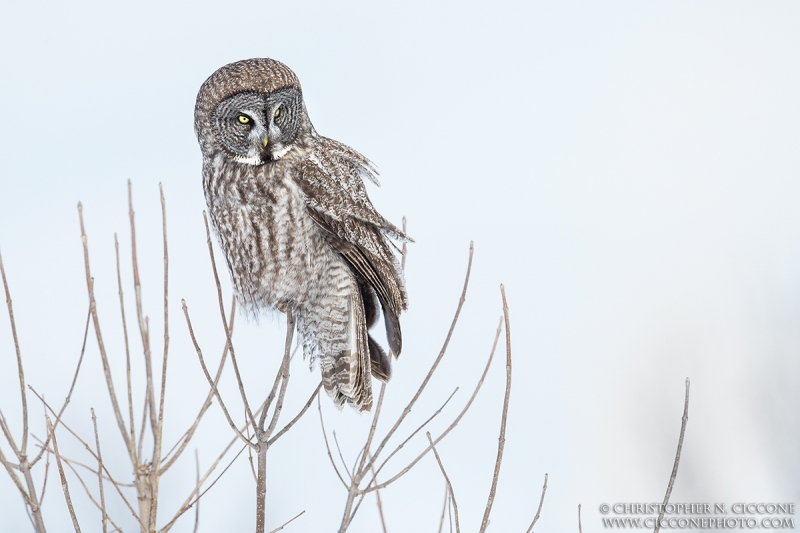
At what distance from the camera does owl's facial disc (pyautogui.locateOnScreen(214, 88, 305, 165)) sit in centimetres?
300

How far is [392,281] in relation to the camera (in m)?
3.13

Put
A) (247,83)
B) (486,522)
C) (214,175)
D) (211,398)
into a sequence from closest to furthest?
(486,522) < (211,398) < (247,83) < (214,175)

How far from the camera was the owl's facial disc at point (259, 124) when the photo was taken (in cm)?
300

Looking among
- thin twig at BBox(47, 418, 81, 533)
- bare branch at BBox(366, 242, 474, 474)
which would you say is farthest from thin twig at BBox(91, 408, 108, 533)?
bare branch at BBox(366, 242, 474, 474)

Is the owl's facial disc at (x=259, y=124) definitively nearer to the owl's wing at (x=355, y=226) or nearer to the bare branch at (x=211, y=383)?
the owl's wing at (x=355, y=226)

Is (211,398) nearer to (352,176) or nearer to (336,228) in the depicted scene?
(336,228)

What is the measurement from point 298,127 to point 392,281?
0.69 metres

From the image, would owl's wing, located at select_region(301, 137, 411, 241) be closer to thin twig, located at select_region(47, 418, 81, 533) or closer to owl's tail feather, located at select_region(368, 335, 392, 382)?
owl's tail feather, located at select_region(368, 335, 392, 382)

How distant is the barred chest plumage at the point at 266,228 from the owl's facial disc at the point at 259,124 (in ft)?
0.17

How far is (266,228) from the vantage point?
10.1 feet

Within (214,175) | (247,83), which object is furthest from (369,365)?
(247,83)

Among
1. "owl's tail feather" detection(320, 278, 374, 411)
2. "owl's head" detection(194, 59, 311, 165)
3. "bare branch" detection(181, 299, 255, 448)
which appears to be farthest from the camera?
→ "owl's tail feather" detection(320, 278, 374, 411)

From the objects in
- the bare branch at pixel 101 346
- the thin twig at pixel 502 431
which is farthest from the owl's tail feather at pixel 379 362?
the bare branch at pixel 101 346

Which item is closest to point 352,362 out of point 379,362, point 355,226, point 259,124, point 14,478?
point 379,362
